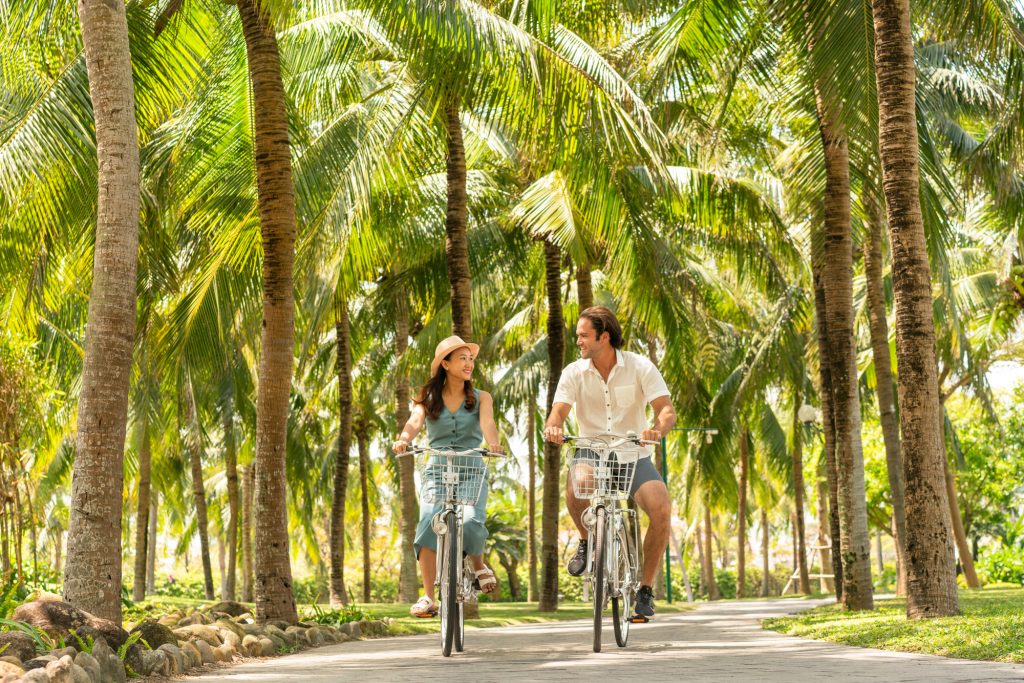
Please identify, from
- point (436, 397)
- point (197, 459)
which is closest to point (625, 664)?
point (436, 397)

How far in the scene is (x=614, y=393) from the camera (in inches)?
302

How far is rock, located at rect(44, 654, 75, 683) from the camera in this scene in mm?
5488

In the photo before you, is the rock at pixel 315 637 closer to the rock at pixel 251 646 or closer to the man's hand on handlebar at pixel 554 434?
the rock at pixel 251 646

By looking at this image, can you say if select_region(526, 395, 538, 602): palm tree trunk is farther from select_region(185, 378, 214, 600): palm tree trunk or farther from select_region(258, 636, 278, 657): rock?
select_region(258, 636, 278, 657): rock

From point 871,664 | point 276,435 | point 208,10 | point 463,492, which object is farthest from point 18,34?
point 871,664

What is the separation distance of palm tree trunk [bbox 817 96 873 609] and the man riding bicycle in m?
5.83

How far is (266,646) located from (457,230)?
6927 millimetres

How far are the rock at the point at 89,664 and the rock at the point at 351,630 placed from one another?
537 cm

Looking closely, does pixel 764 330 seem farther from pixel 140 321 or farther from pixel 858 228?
pixel 140 321

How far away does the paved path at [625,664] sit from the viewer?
6.28m

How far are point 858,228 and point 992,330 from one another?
8592 mm

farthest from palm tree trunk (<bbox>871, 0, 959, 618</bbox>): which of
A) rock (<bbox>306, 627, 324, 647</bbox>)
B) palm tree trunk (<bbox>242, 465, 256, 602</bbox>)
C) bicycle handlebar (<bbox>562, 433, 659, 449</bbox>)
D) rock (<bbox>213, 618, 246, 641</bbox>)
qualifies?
palm tree trunk (<bbox>242, 465, 256, 602</bbox>)

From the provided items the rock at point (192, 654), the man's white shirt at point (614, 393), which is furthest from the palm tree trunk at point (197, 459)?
the man's white shirt at point (614, 393)

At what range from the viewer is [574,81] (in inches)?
431
